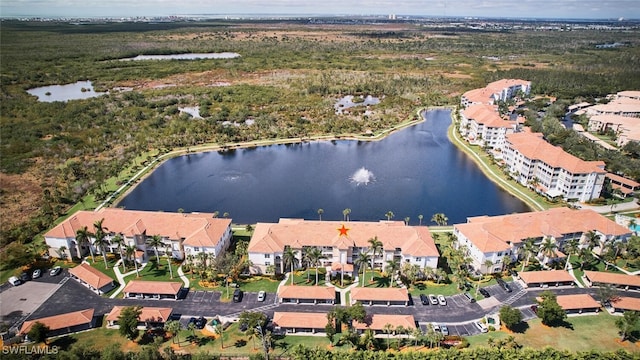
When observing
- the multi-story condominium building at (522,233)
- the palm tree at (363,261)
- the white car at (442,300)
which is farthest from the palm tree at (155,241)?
the multi-story condominium building at (522,233)

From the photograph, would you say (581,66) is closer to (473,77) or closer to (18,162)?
(473,77)

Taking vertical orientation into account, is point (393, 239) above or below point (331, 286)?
above

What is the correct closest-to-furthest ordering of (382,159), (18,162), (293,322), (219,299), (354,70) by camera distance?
(293,322), (219,299), (18,162), (382,159), (354,70)

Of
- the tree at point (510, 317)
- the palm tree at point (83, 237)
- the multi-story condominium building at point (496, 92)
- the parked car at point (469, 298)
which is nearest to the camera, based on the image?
the tree at point (510, 317)

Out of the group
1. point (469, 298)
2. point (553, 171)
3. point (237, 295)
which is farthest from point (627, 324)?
point (237, 295)

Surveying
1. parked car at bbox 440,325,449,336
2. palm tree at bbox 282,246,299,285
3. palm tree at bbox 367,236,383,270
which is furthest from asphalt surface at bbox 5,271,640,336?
palm tree at bbox 367,236,383,270

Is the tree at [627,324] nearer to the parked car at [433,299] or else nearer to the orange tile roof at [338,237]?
the parked car at [433,299]

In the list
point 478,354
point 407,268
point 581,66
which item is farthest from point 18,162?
point 581,66

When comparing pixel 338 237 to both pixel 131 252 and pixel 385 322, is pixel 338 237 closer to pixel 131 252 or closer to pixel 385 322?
pixel 385 322
